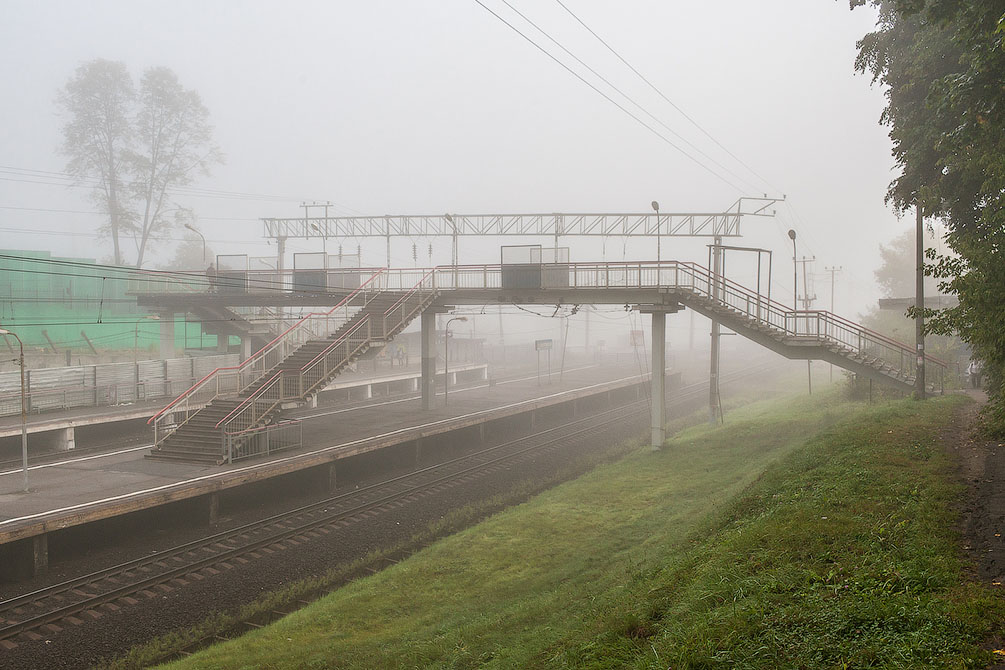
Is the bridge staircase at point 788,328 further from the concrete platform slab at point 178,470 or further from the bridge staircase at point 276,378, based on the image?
the bridge staircase at point 276,378

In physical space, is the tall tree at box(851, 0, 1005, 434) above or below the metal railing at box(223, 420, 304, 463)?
above

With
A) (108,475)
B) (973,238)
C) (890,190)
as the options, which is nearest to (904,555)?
(973,238)

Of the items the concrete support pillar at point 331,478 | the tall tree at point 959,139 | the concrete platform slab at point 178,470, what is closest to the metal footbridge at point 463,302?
the concrete platform slab at point 178,470

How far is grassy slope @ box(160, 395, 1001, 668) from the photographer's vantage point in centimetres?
593

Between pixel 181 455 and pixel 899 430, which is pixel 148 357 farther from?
pixel 899 430

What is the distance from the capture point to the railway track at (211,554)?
39.0 ft

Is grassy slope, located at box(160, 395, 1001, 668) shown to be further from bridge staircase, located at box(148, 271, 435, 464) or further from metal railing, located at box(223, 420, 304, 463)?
bridge staircase, located at box(148, 271, 435, 464)

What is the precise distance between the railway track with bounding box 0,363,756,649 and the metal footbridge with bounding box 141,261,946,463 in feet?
12.7

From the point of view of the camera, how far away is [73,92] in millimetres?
52969

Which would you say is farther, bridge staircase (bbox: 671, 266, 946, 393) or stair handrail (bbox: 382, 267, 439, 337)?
stair handrail (bbox: 382, 267, 439, 337)

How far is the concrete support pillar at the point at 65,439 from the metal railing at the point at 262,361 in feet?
9.67

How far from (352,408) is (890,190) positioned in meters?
24.9

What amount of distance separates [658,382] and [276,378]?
13.9 meters

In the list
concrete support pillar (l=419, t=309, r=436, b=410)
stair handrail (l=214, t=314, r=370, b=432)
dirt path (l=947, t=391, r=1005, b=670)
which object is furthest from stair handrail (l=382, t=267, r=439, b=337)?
dirt path (l=947, t=391, r=1005, b=670)
